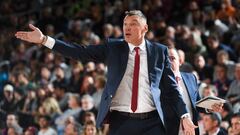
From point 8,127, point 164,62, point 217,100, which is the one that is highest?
point 164,62

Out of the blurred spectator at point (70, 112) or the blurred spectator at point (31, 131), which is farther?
the blurred spectator at point (70, 112)

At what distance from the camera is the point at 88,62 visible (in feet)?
39.0

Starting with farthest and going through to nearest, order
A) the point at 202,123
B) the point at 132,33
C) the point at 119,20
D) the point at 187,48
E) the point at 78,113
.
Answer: the point at 119,20 < the point at 187,48 < the point at 78,113 < the point at 202,123 < the point at 132,33

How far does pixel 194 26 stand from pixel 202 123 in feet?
14.0

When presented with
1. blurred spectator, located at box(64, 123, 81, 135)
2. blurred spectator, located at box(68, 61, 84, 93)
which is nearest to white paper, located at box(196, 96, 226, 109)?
blurred spectator, located at box(64, 123, 81, 135)

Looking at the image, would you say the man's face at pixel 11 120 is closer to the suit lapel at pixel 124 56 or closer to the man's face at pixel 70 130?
the man's face at pixel 70 130

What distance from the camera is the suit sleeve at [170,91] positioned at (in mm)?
4934

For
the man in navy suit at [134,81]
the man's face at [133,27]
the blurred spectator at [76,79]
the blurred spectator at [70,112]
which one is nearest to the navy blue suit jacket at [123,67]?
the man in navy suit at [134,81]

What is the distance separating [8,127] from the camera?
32.5 ft

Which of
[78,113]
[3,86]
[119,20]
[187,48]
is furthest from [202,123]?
[119,20]

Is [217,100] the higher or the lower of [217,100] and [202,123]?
the higher

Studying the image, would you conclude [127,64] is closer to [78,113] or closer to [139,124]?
[139,124]

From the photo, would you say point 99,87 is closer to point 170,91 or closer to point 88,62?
point 88,62

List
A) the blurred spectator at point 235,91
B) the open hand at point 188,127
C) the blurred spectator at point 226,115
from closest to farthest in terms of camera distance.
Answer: the open hand at point 188,127 < the blurred spectator at point 226,115 < the blurred spectator at point 235,91
